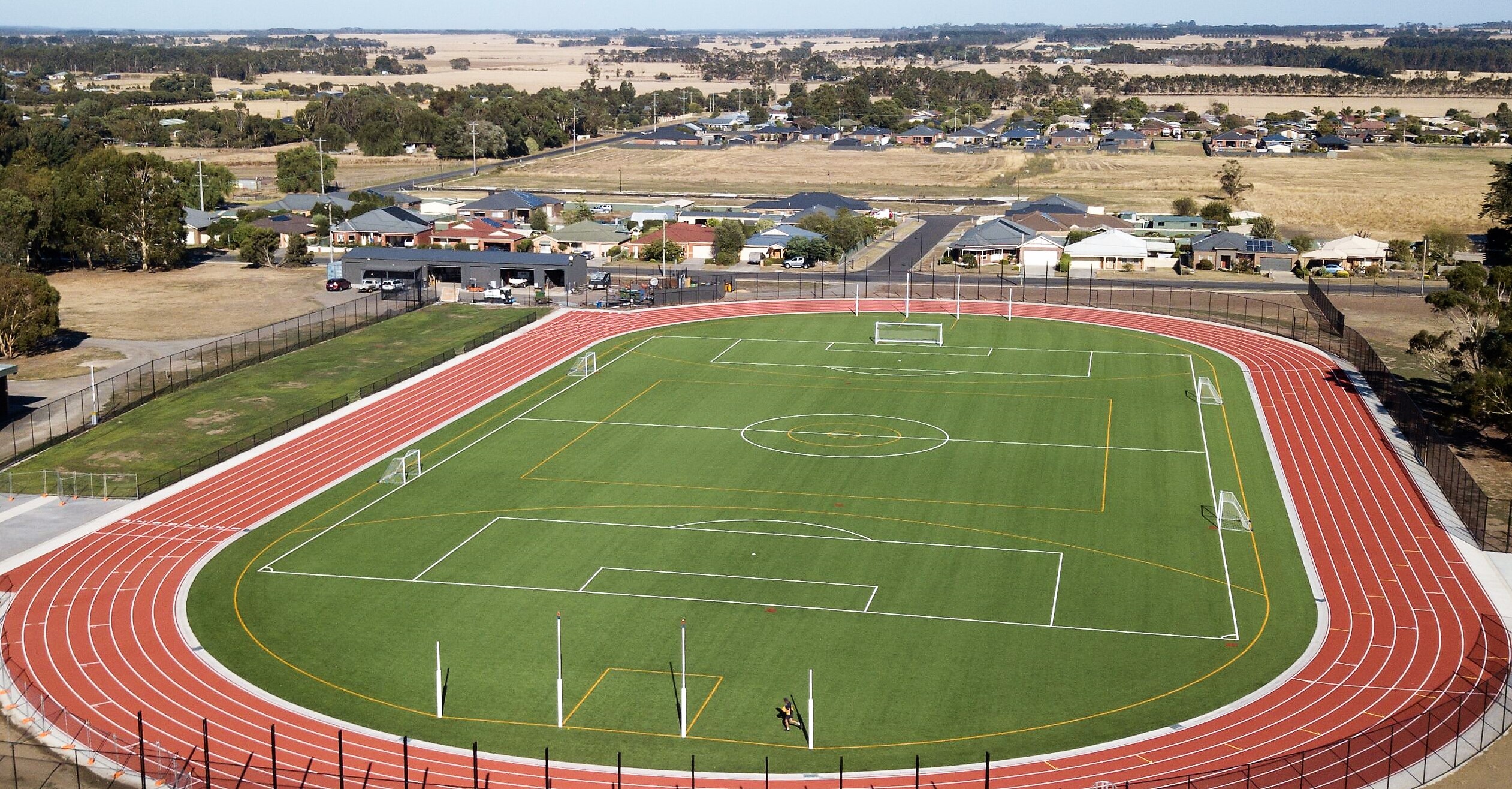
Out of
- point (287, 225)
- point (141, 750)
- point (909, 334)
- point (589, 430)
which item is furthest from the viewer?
point (287, 225)

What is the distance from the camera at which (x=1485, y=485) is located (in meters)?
52.7

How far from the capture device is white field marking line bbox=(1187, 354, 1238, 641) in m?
40.9

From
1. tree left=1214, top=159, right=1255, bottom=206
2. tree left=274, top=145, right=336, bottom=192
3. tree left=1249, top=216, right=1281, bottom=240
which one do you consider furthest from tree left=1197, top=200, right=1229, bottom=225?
tree left=274, top=145, right=336, bottom=192

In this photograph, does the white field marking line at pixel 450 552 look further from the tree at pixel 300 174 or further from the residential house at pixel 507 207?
the tree at pixel 300 174

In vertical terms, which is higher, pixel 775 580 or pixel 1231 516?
pixel 1231 516

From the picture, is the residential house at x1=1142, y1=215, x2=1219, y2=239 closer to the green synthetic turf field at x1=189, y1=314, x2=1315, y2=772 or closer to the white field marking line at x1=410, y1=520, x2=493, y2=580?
the green synthetic turf field at x1=189, y1=314, x2=1315, y2=772

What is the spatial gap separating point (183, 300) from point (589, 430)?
43.1 meters

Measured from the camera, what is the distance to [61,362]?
72312 millimetres

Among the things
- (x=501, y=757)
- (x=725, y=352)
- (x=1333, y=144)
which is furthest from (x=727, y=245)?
(x=1333, y=144)

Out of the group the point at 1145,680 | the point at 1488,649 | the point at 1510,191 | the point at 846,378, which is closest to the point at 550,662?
the point at 1145,680

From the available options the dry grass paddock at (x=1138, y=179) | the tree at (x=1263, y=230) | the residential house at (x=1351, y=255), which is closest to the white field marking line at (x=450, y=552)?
the residential house at (x=1351, y=255)

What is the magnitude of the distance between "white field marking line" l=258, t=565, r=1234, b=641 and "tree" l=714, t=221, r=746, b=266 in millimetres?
67425

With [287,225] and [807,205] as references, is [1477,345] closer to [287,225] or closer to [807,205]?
Answer: [807,205]

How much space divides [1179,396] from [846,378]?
618 inches
